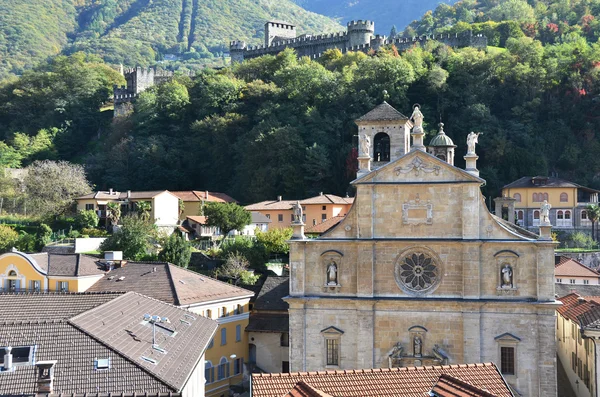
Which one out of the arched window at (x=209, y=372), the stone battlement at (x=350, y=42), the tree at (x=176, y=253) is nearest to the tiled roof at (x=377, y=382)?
the arched window at (x=209, y=372)

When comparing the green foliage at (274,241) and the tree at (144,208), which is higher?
the tree at (144,208)

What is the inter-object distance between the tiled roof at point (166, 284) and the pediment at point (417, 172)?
445 inches

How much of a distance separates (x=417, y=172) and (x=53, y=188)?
54508 mm

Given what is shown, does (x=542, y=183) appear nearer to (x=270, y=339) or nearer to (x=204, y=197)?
(x=204, y=197)

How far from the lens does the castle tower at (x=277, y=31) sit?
13500 cm

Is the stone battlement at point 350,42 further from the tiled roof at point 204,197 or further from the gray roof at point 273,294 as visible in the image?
the gray roof at point 273,294

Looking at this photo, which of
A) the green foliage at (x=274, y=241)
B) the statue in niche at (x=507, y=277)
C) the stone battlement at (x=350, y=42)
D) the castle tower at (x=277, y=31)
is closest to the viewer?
the statue in niche at (x=507, y=277)

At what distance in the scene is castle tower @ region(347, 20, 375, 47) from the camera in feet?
375

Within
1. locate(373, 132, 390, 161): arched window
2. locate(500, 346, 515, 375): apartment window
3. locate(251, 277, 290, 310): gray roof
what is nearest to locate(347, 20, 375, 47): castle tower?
locate(251, 277, 290, 310): gray roof

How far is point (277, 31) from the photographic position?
138250 millimetres

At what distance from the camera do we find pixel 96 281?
152 ft

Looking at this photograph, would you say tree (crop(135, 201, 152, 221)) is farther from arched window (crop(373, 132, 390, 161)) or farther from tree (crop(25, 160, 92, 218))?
arched window (crop(373, 132, 390, 161))

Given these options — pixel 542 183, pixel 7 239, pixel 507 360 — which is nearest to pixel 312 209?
pixel 542 183

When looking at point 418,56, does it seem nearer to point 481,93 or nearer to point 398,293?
point 481,93
